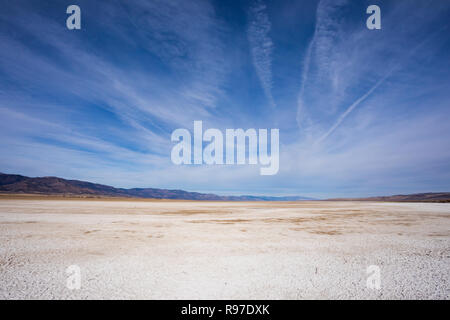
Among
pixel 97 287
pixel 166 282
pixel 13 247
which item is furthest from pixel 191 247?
pixel 13 247

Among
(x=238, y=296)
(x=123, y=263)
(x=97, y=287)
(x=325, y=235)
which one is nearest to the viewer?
(x=238, y=296)

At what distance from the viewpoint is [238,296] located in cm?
465

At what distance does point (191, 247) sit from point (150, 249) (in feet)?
5.42

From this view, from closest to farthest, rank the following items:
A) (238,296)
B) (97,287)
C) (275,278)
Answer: (238,296)
(97,287)
(275,278)

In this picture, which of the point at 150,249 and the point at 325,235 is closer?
the point at 150,249
